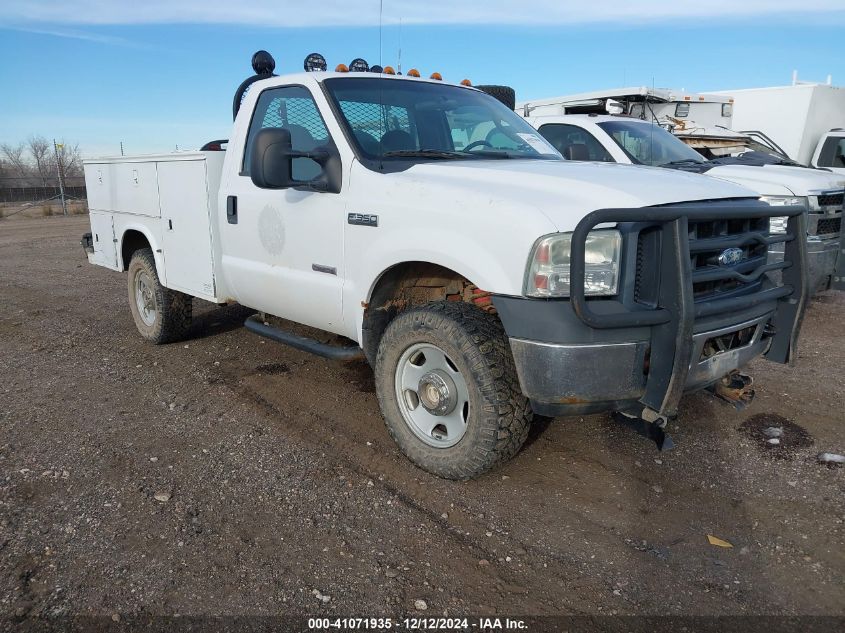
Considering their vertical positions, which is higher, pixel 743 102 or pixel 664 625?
pixel 743 102

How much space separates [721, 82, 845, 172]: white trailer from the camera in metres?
12.2

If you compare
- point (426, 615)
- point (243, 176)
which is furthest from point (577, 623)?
point (243, 176)

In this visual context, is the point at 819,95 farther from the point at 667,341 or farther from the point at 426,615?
the point at 426,615

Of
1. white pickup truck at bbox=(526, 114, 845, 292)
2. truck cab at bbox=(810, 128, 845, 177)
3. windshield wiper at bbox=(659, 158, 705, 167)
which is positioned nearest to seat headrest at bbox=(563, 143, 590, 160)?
white pickup truck at bbox=(526, 114, 845, 292)

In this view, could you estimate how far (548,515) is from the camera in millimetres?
3293

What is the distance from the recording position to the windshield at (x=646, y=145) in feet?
24.9

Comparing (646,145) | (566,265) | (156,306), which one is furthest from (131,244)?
(646,145)

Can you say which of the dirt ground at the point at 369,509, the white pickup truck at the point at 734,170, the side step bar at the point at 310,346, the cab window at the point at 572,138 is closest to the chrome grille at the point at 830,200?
the white pickup truck at the point at 734,170

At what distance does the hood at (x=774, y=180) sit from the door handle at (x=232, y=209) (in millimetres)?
4845

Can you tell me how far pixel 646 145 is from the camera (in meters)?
7.82

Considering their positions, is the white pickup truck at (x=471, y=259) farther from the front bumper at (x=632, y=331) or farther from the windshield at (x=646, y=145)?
the windshield at (x=646, y=145)

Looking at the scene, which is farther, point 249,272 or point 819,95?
point 819,95

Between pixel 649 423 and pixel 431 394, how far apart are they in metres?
1.09

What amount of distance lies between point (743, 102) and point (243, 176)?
12025 millimetres
